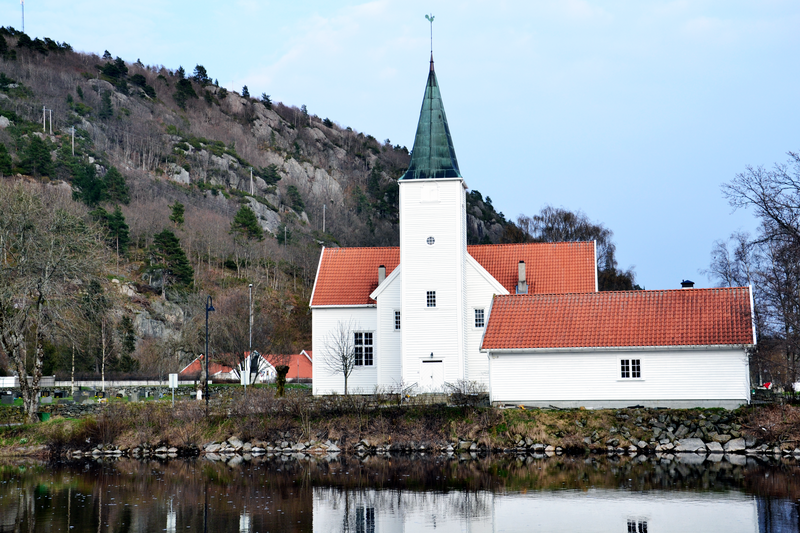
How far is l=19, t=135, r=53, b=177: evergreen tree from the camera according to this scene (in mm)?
102000

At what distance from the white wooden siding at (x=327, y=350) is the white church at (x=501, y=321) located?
58 mm

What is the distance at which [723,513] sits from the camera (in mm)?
20516

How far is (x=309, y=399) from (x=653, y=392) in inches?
553

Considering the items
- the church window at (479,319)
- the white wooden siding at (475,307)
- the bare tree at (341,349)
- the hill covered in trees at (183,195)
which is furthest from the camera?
the hill covered in trees at (183,195)

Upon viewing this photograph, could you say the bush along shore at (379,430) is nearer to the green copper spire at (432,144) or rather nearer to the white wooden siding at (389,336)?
the white wooden siding at (389,336)

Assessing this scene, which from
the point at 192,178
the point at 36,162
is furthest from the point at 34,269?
the point at 192,178

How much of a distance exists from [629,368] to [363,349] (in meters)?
14.0

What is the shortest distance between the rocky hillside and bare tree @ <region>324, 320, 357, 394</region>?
488 inches

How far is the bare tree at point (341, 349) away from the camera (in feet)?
141

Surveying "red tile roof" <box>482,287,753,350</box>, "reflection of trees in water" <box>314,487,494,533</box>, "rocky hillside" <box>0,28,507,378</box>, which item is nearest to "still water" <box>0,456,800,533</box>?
"reflection of trees in water" <box>314,487,494,533</box>

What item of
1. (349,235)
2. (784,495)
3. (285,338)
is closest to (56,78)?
(349,235)

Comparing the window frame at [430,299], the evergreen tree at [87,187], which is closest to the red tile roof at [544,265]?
the window frame at [430,299]

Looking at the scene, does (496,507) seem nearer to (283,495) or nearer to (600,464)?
(283,495)

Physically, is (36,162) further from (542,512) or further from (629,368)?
(542,512)
